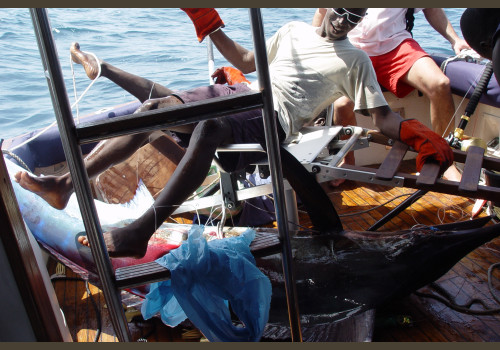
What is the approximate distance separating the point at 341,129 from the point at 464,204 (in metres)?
0.97

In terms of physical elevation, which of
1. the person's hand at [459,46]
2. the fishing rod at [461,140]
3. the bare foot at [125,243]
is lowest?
the fishing rod at [461,140]

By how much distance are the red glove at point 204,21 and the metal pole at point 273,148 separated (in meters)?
2.05

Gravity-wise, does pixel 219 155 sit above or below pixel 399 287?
above

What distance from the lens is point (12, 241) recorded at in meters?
0.96

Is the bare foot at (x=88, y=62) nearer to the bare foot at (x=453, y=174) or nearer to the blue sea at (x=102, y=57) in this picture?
the blue sea at (x=102, y=57)

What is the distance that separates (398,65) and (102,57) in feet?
8.94

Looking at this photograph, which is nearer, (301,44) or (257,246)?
(257,246)

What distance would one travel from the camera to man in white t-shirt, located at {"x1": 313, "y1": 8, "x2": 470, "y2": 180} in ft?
10.8

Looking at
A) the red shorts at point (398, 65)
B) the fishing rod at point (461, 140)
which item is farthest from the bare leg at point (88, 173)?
the red shorts at point (398, 65)

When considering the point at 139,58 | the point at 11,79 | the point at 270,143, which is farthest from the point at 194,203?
the point at 11,79

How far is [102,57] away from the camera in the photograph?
4.55 meters

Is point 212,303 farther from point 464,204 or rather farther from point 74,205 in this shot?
point 464,204

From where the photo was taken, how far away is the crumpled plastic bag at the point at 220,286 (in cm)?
131

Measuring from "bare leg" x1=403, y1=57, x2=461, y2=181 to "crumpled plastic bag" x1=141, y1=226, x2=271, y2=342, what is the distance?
7.56 feet
